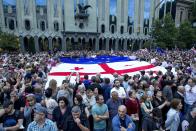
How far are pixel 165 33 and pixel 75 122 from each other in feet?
115

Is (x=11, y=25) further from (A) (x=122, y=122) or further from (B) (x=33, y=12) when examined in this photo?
(A) (x=122, y=122)

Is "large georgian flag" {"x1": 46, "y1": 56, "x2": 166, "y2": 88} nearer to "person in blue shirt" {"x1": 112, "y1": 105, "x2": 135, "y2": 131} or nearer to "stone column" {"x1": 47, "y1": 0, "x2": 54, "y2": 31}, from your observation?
"person in blue shirt" {"x1": 112, "y1": 105, "x2": 135, "y2": 131}

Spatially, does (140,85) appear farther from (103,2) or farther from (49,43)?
(103,2)

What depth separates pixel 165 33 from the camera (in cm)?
3550

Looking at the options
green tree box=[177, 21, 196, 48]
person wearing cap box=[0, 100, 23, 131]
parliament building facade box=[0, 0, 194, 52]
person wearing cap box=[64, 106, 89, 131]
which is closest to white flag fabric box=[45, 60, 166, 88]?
person wearing cap box=[0, 100, 23, 131]

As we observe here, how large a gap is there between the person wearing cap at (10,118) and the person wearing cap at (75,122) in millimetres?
1116

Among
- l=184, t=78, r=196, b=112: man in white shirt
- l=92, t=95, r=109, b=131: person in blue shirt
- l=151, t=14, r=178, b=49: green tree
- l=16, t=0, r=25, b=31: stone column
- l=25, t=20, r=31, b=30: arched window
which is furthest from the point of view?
l=25, t=20, r=31, b=30: arched window

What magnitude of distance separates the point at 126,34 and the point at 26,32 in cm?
2553

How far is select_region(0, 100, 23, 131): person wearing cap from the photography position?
3.91 metres

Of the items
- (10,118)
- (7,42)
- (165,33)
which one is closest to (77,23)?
(7,42)

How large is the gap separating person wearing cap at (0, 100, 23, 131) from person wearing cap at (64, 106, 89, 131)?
1116mm

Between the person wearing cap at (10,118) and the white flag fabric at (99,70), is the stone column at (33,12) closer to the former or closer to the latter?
the white flag fabric at (99,70)

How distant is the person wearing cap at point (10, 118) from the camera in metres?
3.91

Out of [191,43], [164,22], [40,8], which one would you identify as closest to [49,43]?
[40,8]
